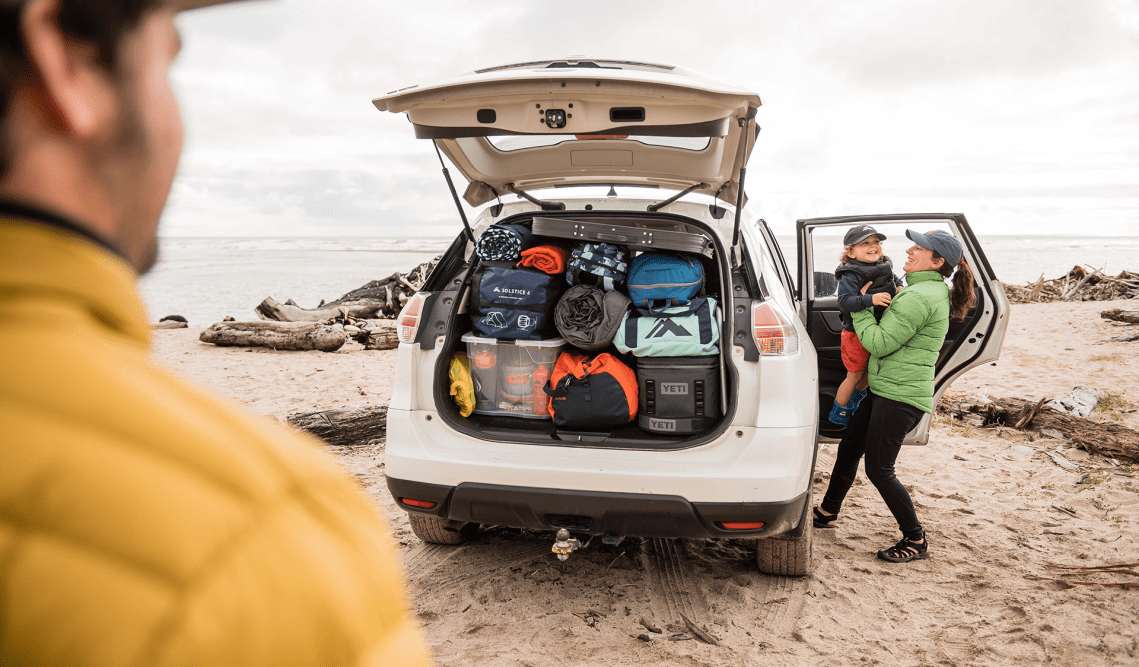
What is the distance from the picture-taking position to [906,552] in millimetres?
3580

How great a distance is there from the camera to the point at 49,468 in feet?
1.34

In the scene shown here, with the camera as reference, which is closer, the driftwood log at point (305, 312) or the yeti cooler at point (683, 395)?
the yeti cooler at point (683, 395)

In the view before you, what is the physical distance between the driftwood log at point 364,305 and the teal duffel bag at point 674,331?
8766 millimetres

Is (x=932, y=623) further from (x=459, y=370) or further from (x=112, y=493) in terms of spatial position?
(x=112, y=493)

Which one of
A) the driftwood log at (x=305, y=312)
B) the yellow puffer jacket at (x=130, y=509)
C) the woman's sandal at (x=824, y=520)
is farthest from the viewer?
the driftwood log at (x=305, y=312)

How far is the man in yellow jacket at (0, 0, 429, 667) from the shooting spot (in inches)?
16.0

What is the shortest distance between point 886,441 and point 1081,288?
618 inches

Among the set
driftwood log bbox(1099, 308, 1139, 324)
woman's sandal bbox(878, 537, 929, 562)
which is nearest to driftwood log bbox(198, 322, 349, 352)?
woman's sandal bbox(878, 537, 929, 562)

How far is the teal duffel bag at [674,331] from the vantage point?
9.84 feet

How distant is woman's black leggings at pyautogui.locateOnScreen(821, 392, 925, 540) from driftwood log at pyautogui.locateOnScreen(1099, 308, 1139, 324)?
975cm

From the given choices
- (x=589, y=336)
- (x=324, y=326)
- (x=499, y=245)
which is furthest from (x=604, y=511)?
(x=324, y=326)

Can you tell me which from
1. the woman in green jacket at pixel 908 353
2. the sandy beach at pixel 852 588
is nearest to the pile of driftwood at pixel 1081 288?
the sandy beach at pixel 852 588

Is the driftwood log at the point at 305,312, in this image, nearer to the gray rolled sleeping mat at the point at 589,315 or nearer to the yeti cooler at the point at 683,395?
the gray rolled sleeping mat at the point at 589,315

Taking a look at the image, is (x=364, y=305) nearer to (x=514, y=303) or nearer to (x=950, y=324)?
(x=514, y=303)
